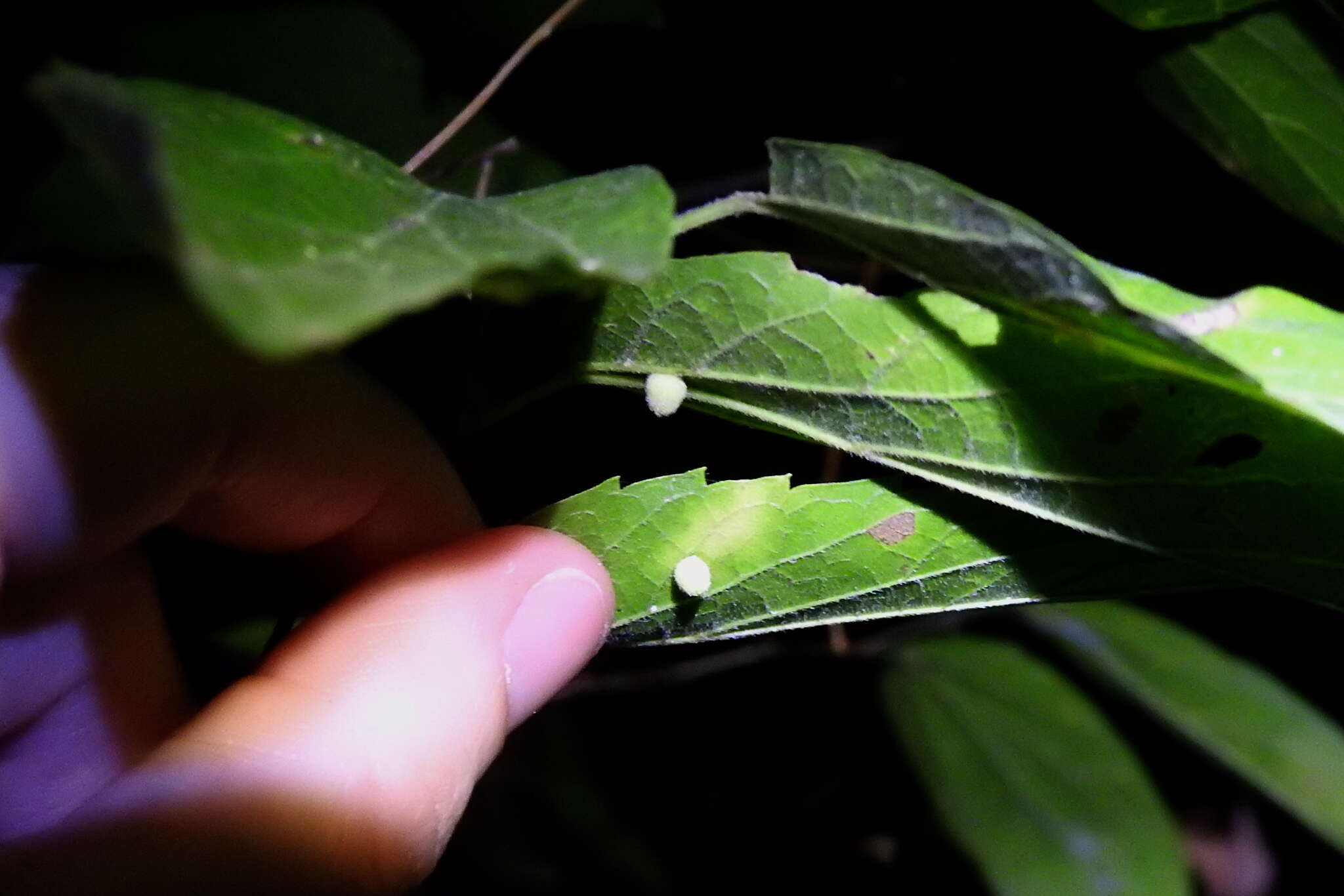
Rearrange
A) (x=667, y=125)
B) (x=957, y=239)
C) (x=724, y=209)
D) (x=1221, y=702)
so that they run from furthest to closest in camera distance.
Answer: (x=1221, y=702) < (x=667, y=125) < (x=724, y=209) < (x=957, y=239)

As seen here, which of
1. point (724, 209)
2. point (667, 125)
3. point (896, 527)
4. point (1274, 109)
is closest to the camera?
point (724, 209)

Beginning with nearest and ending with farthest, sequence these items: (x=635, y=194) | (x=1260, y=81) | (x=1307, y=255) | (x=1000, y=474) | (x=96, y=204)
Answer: (x=635, y=194)
(x=1000, y=474)
(x=1260, y=81)
(x=96, y=204)
(x=1307, y=255)


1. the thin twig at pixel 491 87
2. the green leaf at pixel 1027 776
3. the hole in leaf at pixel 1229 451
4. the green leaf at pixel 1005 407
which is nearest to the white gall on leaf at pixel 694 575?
the green leaf at pixel 1005 407

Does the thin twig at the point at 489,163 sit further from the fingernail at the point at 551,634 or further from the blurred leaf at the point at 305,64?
the fingernail at the point at 551,634

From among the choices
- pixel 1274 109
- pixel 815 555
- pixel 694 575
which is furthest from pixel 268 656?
pixel 1274 109

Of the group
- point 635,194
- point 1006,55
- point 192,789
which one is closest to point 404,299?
point 635,194

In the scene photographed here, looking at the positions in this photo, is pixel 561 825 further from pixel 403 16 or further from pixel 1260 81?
pixel 1260 81

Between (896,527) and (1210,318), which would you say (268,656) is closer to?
(896,527)
